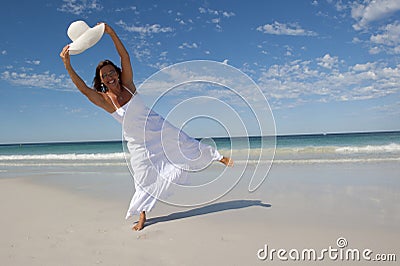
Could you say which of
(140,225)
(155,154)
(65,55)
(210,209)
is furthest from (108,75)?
(210,209)

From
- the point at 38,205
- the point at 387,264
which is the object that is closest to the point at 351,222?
the point at 387,264

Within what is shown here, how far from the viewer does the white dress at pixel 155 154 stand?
4336 millimetres

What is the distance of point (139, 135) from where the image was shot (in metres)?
4.38

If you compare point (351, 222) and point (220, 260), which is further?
point (351, 222)

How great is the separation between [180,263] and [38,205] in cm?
408

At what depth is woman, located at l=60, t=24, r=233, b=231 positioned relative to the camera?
4.10 metres

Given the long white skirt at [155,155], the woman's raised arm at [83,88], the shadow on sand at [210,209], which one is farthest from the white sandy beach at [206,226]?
the woman's raised arm at [83,88]

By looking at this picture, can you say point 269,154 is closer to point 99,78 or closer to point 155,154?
point 155,154

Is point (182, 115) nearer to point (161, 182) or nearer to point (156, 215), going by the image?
point (161, 182)

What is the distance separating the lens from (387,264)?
308cm

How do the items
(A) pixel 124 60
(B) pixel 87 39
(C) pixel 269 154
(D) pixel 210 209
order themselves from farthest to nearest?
1. (C) pixel 269 154
2. (D) pixel 210 209
3. (A) pixel 124 60
4. (B) pixel 87 39

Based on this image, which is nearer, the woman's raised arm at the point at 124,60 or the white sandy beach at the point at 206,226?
the white sandy beach at the point at 206,226

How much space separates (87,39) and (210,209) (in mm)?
3263

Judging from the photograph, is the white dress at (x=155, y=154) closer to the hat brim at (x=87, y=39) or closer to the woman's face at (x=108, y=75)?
the woman's face at (x=108, y=75)
